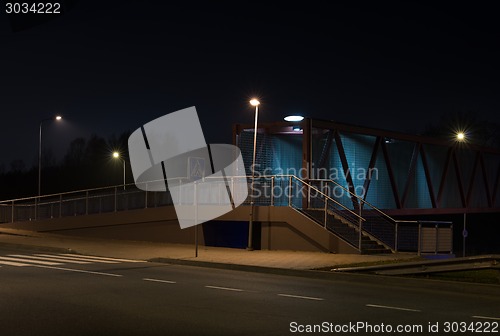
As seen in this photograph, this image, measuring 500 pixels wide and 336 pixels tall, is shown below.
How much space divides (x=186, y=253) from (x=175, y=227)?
16.1 ft

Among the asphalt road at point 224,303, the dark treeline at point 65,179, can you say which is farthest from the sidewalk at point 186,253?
the dark treeline at point 65,179

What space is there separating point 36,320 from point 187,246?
16842 mm

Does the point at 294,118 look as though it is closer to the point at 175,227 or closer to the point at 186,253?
the point at 175,227

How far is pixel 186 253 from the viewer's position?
24.1 metres

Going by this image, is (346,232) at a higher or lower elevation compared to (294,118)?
lower

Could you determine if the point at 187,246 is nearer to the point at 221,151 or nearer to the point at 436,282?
the point at 221,151

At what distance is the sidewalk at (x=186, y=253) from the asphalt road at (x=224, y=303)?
7.54 feet

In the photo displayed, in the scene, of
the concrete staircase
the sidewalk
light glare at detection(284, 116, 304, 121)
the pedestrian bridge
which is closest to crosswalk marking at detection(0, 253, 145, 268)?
the sidewalk

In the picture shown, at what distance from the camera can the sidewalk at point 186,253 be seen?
68.5 feet

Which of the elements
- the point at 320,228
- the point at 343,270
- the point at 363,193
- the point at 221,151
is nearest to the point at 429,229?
the point at 320,228

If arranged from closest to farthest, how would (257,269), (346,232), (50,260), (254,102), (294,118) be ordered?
(257,269) < (50,260) < (346,232) < (254,102) < (294,118)

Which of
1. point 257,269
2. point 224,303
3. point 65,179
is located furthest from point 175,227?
point 65,179

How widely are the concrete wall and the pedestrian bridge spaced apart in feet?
0.12

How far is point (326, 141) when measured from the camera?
1296 inches
